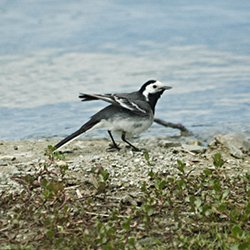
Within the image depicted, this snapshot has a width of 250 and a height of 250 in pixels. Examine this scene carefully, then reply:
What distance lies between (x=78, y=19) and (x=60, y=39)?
1.67 metres

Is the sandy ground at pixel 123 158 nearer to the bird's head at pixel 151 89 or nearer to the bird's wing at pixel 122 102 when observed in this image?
the bird's wing at pixel 122 102

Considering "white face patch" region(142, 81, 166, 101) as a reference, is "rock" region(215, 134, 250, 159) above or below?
below

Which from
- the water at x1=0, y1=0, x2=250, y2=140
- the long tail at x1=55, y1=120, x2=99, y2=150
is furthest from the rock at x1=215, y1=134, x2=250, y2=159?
the water at x1=0, y1=0, x2=250, y2=140

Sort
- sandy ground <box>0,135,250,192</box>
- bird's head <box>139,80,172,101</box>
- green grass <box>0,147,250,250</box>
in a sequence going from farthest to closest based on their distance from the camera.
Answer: bird's head <box>139,80,172,101</box> < sandy ground <box>0,135,250,192</box> < green grass <box>0,147,250,250</box>

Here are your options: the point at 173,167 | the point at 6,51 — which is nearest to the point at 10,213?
the point at 173,167

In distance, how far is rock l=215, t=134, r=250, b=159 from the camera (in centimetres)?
1048

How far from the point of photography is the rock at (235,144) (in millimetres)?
10484

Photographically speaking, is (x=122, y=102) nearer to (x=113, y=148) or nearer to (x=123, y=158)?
(x=113, y=148)

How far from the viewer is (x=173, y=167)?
906 cm

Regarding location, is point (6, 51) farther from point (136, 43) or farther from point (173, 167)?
point (173, 167)

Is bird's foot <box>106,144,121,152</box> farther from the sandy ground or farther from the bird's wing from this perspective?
the bird's wing

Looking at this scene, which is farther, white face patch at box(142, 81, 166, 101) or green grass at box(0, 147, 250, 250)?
Answer: white face patch at box(142, 81, 166, 101)

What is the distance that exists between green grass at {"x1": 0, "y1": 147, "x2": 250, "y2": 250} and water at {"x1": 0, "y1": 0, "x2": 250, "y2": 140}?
4132mm

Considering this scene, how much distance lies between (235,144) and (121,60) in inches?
197
